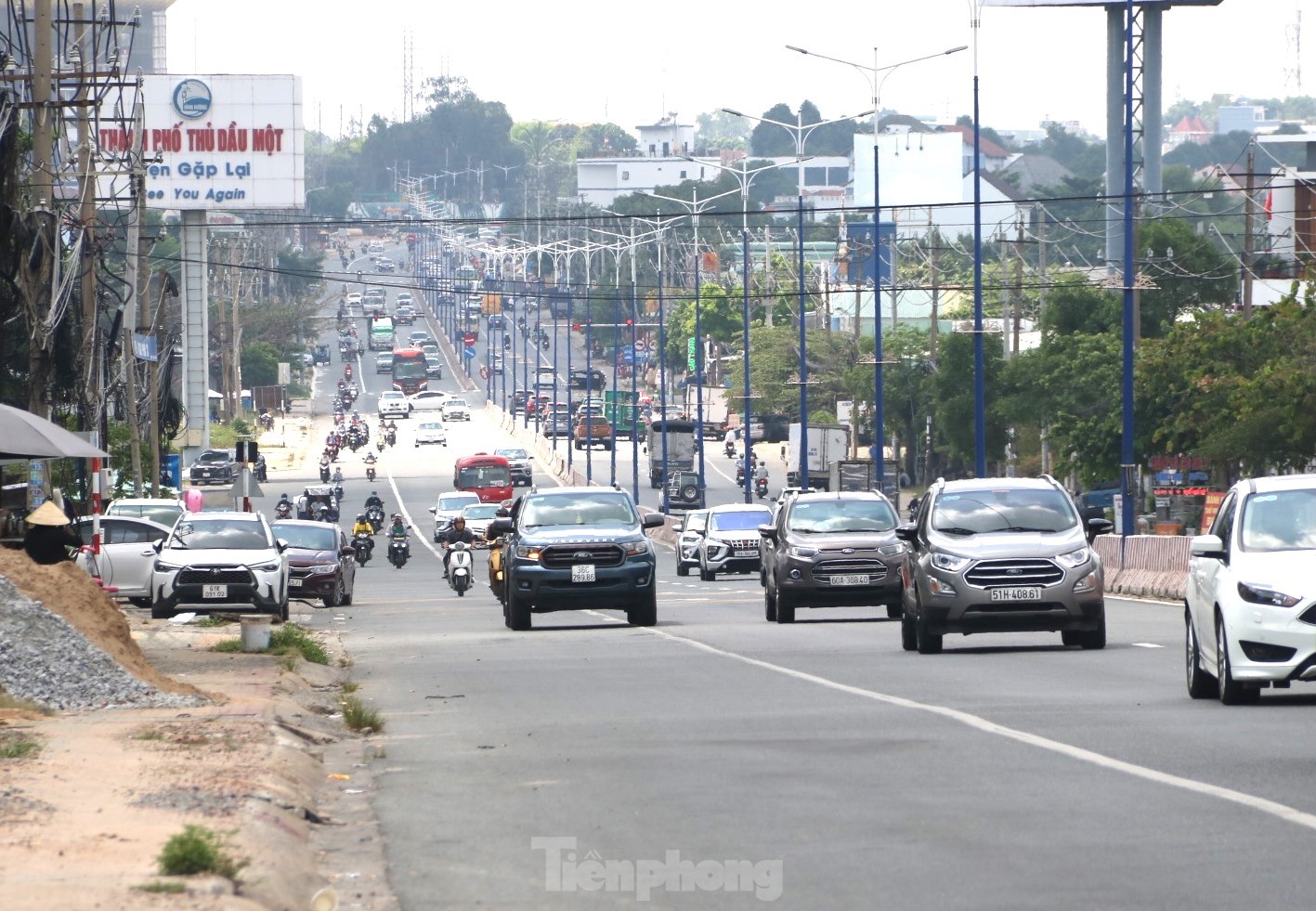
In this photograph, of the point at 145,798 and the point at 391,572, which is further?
the point at 391,572

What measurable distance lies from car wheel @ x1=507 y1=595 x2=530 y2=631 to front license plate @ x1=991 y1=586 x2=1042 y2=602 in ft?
27.4

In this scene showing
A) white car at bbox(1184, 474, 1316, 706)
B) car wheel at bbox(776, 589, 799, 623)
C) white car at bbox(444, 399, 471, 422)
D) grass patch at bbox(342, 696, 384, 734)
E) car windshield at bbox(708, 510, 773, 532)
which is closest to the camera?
white car at bbox(1184, 474, 1316, 706)

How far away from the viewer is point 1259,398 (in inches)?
2115

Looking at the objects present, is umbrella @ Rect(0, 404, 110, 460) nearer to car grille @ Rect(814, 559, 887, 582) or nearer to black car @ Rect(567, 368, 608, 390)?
car grille @ Rect(814, 559, 887, 582)

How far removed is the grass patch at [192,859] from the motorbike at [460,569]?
38205mm

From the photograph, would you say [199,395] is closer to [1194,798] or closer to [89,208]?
[89,208]

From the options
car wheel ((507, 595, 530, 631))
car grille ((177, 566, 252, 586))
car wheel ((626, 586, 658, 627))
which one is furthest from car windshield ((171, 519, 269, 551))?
car wheel ((626, 586, 658, 627))

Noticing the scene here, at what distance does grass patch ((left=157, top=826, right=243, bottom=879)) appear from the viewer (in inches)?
349

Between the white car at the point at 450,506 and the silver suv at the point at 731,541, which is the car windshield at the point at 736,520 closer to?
the silver suv at the point at 731,541

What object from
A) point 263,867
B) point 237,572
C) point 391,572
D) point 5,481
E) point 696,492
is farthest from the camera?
point 696,492

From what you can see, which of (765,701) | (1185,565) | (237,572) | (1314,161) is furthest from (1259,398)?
(1314,161)

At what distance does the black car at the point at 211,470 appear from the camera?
92625 millimetres

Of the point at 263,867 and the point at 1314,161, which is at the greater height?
the point at 1314,161

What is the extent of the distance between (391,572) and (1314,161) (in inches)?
2127
